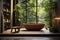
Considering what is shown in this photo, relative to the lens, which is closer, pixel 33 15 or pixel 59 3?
pixel 59 3

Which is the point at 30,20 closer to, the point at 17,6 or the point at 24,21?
the point at 24,21

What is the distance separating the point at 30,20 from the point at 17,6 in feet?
5.39

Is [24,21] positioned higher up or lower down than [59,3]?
lower down

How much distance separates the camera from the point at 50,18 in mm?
11273

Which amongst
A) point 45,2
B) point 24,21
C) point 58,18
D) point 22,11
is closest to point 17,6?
point 22,11

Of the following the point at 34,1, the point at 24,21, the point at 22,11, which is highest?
the point at 34,1

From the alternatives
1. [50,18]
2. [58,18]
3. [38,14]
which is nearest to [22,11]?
[38,14]

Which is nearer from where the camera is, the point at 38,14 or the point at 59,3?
the point at 59,3

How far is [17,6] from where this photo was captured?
1128cm

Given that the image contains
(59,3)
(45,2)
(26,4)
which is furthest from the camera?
(26,4)

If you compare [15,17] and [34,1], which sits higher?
[34,1]

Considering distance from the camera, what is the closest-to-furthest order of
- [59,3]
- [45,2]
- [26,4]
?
1. [59,3]
2. [45,2]
3. [26,4]

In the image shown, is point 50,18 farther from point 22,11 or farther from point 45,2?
point 22,11

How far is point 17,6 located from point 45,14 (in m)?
2.30
